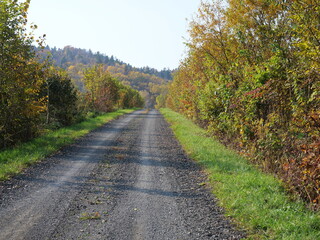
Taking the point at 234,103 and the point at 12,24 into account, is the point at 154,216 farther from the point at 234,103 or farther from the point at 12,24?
the point at 12,24

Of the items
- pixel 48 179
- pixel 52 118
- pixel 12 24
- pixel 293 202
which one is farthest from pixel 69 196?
pixel 52 118

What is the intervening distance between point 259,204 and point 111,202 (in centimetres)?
299

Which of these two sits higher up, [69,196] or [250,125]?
[250,125]

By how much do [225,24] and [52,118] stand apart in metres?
11.4

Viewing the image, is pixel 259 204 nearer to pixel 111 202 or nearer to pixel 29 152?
pixel 111 202

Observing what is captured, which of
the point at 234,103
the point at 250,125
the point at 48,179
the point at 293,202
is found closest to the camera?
the point at 293,202

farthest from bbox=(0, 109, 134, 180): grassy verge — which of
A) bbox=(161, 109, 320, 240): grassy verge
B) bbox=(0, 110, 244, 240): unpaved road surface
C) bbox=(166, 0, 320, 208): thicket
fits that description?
bbox=(166, 0, 320, 208): thicket

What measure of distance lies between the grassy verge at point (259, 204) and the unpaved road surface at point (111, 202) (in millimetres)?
326

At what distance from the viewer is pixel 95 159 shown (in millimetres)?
10352

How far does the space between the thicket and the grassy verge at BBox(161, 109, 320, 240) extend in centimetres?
46

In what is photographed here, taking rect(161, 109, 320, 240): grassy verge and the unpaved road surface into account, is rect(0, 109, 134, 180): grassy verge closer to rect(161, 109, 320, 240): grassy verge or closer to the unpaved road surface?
the unpaved road surface

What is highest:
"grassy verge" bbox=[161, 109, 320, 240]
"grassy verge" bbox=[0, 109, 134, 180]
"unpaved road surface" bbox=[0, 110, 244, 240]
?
"grassy verge" bbox=[161, 109, 320, 240]

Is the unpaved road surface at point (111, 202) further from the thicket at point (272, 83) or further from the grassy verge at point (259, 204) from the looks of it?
the thicket at point (272, 83)

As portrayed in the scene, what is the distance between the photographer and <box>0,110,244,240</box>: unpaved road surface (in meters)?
4.77
